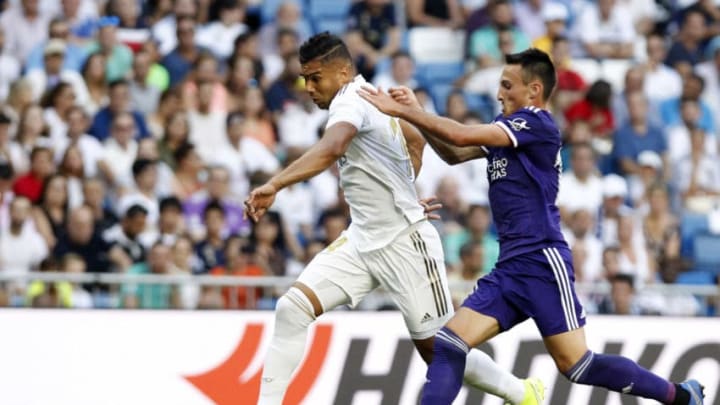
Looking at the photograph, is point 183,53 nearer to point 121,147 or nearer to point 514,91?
point 121,147

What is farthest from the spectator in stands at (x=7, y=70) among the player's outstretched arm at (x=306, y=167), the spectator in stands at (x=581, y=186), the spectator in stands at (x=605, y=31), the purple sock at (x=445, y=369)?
the purple sock at (x=445, y=369)

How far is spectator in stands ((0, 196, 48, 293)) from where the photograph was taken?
563 inches

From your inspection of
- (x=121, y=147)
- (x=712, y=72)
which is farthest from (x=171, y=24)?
(x=712, y=72)

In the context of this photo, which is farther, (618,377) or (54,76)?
(54,76)

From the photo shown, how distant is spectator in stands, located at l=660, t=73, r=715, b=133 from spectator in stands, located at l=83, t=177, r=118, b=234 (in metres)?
6.23

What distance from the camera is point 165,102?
52.7 feet

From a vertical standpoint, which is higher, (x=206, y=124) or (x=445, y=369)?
(x=206, y=124)

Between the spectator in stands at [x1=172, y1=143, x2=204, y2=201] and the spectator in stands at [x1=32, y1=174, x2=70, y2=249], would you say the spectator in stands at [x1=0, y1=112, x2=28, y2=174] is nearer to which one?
the spectator in stands at [x1=32, y1=174, x2=70, y2=249]

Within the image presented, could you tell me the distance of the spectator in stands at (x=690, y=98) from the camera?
17797 mm

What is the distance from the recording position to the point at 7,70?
16.1 metres

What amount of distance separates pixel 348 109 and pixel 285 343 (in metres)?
1.45

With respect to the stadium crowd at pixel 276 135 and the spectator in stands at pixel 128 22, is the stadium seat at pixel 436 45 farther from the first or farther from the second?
the spectator in stands at pixel 128 22

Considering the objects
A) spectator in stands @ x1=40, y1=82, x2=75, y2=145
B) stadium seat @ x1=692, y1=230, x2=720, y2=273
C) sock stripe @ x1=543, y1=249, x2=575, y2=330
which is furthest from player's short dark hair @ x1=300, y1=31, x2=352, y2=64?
stadium seat @ x1=692, y1=230, x2=720, y2=273

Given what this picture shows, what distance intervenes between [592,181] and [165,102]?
4.15 metres
